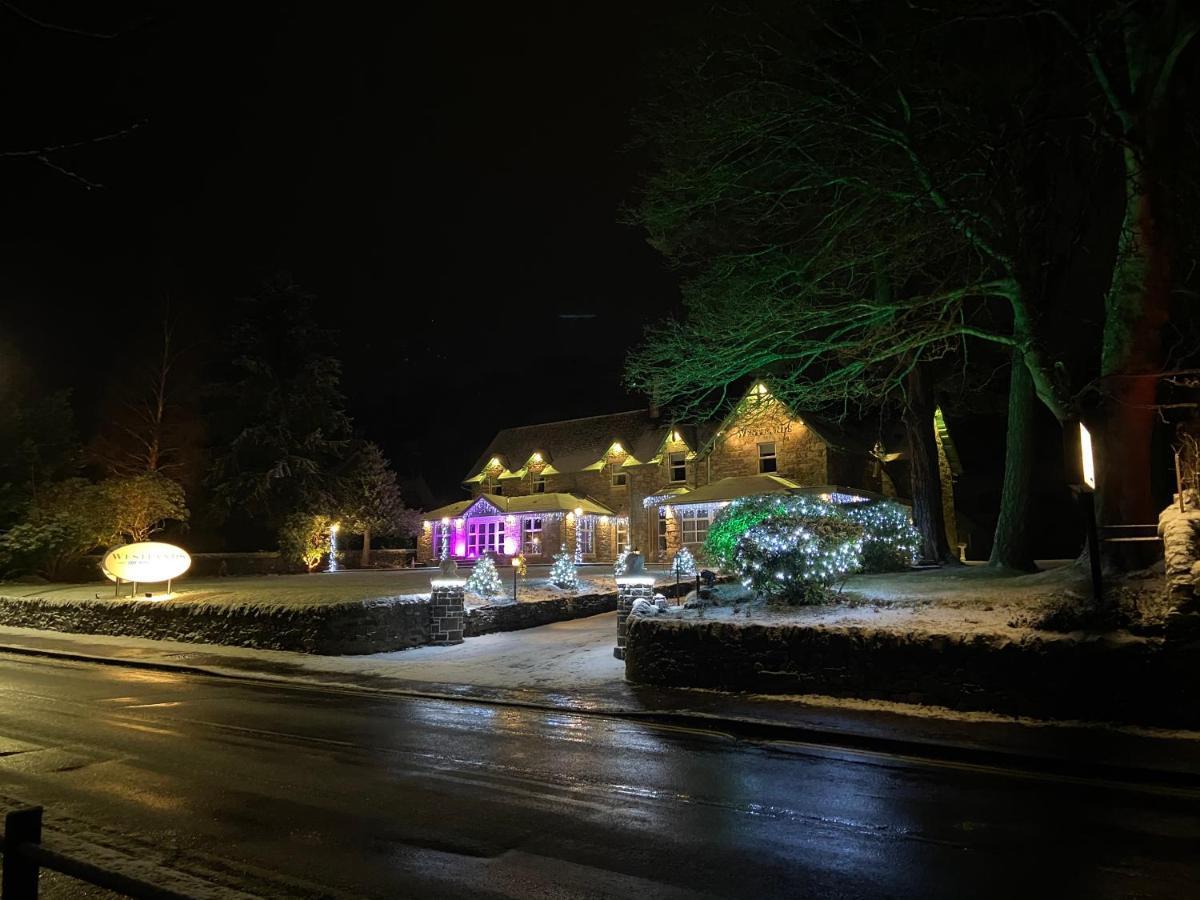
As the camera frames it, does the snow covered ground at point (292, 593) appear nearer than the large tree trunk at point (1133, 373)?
No

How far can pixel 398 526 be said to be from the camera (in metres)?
47.1

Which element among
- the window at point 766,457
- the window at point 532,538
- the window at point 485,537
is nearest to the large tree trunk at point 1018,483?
the window at point 766,457

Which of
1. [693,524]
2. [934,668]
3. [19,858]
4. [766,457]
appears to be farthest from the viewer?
[693,524]

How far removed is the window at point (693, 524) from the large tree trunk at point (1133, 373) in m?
23.5

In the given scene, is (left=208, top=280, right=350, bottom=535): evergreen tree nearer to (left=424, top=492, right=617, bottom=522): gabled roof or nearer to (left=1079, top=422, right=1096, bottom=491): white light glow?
(left=424, top=492, right=617, bottom=522): gabled roof

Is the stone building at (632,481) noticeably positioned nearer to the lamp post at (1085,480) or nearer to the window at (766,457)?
the window at (766,457)

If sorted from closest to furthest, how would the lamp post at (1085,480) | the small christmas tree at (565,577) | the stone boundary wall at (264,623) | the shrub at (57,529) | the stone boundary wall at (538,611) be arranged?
the lamp post at (1085,480) < the stone boundary wall at (264,623) < the stone boundary wall at (538,611) < the small christmas tree at (565,577) < the shrub at (57,529)

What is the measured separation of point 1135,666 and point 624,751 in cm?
564

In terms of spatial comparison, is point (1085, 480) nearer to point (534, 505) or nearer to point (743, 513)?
point (743, 513)

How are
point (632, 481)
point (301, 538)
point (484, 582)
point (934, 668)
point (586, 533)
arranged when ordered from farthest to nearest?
1. point (632, 481)
2. point (586, 533)
3. point (301, 538)
4. point (484, 582)
5. point (934, 668)

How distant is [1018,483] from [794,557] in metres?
7.87

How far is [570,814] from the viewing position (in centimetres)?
602

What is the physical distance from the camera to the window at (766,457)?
117ft

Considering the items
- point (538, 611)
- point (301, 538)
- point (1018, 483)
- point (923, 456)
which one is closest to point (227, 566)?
point (301, 538)
